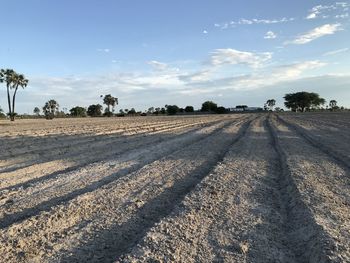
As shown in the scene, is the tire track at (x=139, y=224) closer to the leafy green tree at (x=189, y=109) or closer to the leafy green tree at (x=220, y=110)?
the leafy green tree at (x=220, y=110)

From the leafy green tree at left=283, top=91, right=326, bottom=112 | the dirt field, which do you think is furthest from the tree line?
the dirt field

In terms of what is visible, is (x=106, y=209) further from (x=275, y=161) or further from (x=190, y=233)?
(x=275, y=161)

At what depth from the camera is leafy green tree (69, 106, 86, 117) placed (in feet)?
410

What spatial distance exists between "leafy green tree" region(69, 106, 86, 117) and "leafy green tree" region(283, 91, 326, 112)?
76.3 meters

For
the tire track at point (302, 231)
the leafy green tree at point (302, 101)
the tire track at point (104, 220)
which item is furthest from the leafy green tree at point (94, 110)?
the tire track at point (302, 231)

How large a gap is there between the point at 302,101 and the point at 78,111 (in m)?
79.5

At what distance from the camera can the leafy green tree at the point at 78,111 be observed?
4916 inches

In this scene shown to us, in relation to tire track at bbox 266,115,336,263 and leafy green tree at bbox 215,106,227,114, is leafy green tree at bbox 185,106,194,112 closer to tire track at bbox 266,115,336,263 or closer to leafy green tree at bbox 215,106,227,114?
leafy green tree at bbox 215,106,227,114

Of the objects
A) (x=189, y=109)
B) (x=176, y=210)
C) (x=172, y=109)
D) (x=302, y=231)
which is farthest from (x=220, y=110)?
(x=302, y=231)

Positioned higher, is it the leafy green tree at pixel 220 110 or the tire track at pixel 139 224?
the tire track at pixel 139 224

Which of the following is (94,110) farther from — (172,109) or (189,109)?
(189,109)

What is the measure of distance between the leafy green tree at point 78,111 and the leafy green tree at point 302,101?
250ft

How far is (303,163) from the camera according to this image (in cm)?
1186

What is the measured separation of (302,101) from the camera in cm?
15562
